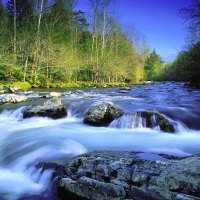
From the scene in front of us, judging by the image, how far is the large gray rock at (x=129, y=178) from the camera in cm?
375

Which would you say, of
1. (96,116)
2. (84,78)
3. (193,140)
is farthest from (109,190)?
(84,78)

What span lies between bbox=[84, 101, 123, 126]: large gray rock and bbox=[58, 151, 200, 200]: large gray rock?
5.14 metres

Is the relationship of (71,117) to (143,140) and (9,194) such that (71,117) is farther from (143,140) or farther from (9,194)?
(9,194)

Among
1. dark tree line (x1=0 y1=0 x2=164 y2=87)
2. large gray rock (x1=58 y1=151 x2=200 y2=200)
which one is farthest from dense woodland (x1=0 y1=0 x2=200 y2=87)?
large gray rock (x1=58 y1=151 x2=200 y2=200)

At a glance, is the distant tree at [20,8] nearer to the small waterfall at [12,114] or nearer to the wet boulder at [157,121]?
the small waterfall at [12,114]

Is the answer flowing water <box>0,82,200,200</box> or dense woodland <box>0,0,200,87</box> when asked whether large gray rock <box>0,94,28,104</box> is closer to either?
flowing water <box>0,82,200,200</box>

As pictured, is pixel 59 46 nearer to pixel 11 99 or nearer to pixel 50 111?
pixel 11 99

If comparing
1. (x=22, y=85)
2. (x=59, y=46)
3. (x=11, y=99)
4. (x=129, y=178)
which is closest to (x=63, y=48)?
(x=59, y=46)

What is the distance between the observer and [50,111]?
11523 mm

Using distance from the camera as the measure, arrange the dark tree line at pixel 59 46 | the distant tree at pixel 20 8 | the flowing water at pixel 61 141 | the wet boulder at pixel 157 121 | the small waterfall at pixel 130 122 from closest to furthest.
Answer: the flowing water at pixel 61 141
the wet boulder at pixel 157 121
the small waterfall at pixel 130 122
the dark tree line at pixel 59 46
the distant tree at pixel 20 8

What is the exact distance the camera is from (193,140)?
8.36m

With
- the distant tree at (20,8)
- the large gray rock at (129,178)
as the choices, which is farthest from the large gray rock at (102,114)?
the distant tree at (20,8)

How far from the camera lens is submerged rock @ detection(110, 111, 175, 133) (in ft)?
30.8

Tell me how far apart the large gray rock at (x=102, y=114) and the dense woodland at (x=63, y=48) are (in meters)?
10.1
